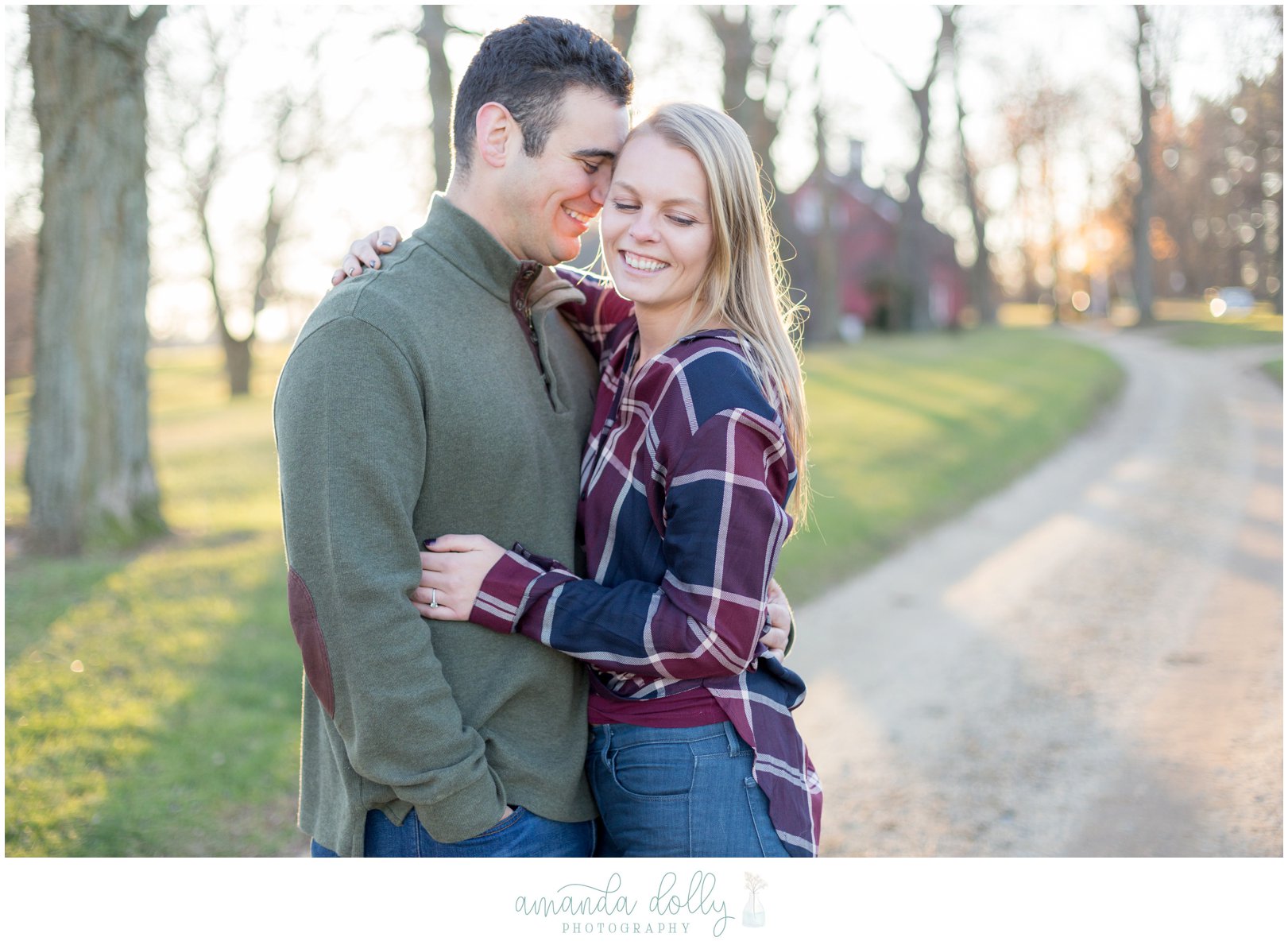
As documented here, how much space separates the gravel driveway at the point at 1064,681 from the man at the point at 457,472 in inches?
84.5

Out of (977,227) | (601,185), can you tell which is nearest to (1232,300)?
→ (601,185)

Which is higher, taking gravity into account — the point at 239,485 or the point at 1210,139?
the point at 1210,139

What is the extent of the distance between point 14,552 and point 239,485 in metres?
4.24

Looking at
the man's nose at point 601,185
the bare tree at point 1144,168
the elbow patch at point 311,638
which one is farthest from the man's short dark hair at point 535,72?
the bare tree at point 1144,168

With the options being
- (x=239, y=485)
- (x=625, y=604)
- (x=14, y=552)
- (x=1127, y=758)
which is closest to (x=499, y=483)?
(x=625, y=604)

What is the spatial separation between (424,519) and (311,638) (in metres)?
0.29

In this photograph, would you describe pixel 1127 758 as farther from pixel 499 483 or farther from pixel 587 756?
pixel 499 483

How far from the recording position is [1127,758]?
4316 millimetres

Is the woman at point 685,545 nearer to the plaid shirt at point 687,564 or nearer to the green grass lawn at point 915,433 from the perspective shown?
the plaid shirt at point 687,564

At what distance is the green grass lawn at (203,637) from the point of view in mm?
3824

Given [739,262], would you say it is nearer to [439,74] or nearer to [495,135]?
[495,135]

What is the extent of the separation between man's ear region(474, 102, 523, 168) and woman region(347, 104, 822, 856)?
0.73 ft

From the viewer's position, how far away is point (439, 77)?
362 inches

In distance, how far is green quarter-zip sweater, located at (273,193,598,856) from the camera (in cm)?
178
